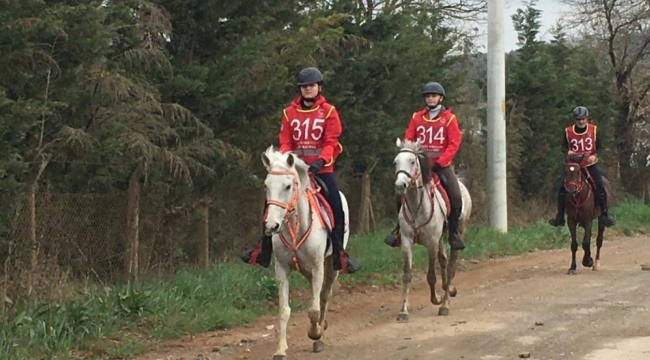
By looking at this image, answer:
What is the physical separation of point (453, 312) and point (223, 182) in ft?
15.7

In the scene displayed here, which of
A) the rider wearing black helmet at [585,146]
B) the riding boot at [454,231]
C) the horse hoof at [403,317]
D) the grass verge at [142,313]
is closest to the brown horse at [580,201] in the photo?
the rider wearing black helmet at [585,146]

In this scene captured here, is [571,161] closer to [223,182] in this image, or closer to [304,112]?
[223,182]

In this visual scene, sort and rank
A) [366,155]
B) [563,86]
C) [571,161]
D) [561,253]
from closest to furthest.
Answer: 1. [571,161]
2. [366,155]
3. [561,253]
4. [563,86]

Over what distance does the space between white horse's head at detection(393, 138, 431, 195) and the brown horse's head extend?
5.75m

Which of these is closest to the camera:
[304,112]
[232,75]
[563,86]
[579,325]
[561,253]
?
[304,112]

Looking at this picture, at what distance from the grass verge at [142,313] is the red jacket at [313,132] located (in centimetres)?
271

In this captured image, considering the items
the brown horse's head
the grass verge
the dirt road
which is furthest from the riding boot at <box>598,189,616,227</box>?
the grass verge

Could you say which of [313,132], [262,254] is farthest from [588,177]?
[262,254]

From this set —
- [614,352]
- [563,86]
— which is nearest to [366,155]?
[614,352]

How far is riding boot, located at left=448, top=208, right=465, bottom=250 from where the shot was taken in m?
13.4

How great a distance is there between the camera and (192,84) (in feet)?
44.6

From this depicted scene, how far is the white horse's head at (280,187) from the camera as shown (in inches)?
355

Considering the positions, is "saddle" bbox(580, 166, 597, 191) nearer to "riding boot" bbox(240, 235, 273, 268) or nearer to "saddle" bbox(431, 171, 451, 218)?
"saddle" bbox(431, 171, 451, 218)

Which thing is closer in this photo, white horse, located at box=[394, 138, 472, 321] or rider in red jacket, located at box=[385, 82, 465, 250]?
white horse, located at box=[394, 138, 472, 321]
